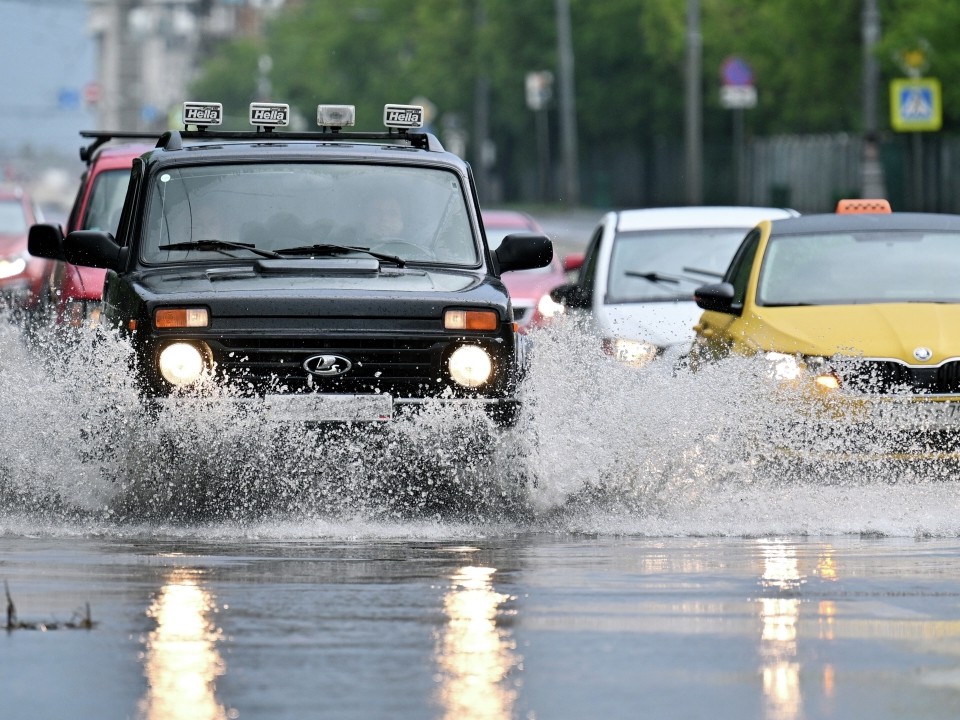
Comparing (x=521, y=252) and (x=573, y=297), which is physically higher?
(x=521, y=252)

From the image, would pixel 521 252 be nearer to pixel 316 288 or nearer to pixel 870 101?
pixel 316 288

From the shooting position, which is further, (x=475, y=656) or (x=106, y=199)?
(x=106, y=199)

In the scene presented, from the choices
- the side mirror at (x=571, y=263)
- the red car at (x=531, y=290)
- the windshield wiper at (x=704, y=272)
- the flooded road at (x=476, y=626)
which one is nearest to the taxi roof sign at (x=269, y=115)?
the flooded road at (x=476, y=626)

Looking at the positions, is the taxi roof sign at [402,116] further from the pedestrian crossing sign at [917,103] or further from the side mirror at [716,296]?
the pedestrian crossing sign at [917,103]

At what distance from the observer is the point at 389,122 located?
11836 mm

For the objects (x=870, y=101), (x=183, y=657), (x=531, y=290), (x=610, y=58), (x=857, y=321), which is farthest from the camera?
(x=610, y=58)

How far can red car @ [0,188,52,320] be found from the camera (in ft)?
64.5

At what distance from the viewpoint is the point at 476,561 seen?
28.8 feet

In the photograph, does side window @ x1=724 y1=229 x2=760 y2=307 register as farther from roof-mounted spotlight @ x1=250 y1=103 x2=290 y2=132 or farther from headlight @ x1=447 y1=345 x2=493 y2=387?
headlight @ x1=447 y1=345 x2=493 y2=387

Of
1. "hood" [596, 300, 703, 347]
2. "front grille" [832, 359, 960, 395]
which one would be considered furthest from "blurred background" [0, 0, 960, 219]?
"front grille" [832, 359, 960, 395]

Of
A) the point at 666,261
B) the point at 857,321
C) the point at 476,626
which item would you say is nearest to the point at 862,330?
the point at 857,321

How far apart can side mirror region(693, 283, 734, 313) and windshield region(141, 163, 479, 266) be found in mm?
1898

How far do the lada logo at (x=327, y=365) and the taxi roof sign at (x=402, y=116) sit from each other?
7.57 ft

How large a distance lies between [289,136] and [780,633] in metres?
5.39
